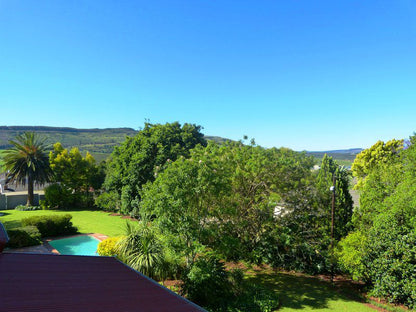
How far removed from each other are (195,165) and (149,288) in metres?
6.04

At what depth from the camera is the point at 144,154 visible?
72.0ft

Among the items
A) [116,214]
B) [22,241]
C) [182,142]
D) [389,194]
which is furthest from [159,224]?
[116,214]

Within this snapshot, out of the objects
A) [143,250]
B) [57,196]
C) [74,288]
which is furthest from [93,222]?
[74,288]

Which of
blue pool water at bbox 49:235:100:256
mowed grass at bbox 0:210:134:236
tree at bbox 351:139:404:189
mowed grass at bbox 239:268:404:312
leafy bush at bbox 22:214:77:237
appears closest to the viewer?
mowed grass at bbox 239:268:404:312

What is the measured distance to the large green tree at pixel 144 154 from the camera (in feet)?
71.7

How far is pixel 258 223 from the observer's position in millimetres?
11820

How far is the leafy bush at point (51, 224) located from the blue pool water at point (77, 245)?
1.15m

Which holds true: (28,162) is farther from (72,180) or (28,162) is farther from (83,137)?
(83,137)

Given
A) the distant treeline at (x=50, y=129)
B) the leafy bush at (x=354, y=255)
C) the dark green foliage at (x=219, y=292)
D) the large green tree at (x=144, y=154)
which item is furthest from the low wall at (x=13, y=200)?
the distant treeline at (x=50, y=129)

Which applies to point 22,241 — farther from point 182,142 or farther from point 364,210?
point 364,210

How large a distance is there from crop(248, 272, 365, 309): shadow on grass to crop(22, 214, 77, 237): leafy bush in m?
13.3

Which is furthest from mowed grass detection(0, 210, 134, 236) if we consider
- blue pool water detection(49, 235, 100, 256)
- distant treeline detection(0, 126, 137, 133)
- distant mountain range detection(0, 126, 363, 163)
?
distant treeline detection(0, 126, 137, 133)

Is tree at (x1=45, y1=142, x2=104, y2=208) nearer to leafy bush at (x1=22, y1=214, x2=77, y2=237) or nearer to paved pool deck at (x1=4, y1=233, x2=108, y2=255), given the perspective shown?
leafy bush at (x1=22, y1=214, x2=77, y2=237)

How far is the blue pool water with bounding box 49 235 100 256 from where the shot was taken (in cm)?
1392
